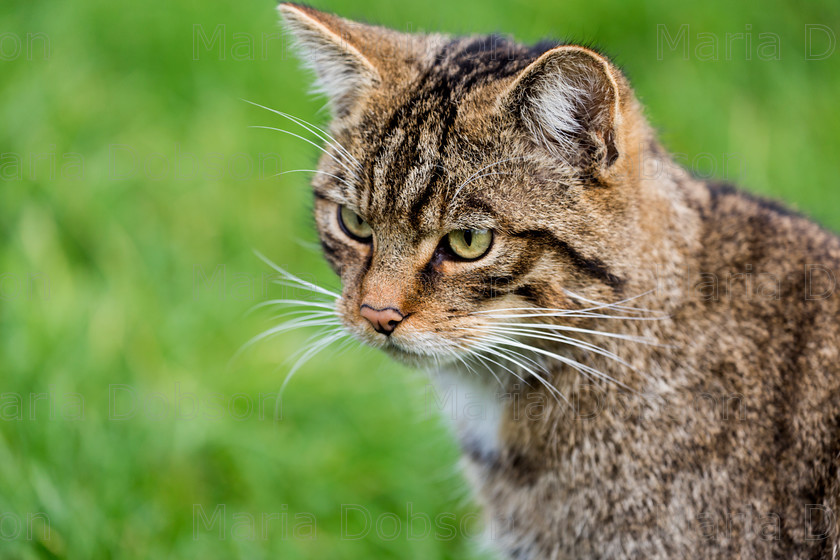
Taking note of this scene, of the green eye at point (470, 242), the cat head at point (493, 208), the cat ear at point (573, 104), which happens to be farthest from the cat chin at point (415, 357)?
the cat ear at point (573, 104)

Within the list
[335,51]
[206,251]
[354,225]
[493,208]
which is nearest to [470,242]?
[493,208]

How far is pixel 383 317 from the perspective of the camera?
8.97 ft

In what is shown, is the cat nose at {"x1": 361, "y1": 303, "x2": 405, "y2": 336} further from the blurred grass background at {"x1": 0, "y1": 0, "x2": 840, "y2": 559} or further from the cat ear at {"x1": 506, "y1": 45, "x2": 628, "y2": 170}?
the blurred grass background at {"x1": 0, "y1": 0, "x2": 840, "y2": 559}

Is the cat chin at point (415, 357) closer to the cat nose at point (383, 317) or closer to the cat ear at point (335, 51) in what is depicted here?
the cat nose at point (383, 317)

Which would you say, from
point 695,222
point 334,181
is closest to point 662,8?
point 695,222

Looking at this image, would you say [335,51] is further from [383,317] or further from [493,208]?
[383,317]

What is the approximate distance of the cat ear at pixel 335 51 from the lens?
303 cm

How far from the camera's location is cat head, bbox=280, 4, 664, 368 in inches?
106

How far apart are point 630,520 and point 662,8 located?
498 cm

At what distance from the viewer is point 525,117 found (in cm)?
274

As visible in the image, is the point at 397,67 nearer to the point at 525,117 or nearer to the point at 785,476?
the point at 525,117

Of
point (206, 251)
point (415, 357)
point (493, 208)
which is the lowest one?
point (206, 251)

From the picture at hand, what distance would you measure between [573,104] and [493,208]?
0.42 metres

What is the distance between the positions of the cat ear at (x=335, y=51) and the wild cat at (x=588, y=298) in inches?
0.5
